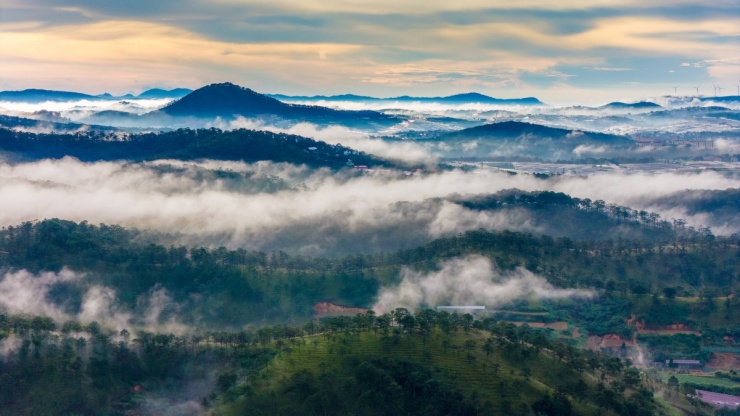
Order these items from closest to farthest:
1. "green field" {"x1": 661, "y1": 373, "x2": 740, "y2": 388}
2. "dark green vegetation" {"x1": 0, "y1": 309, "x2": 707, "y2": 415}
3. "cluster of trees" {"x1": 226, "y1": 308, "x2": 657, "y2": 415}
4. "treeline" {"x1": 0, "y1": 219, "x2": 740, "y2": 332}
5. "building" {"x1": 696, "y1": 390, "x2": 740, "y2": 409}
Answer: "cluster of trees" {"x1": 226, "y1": 308, "x2": 657, "y2": 415}
"dark green vegetation" {"x1": 0, "y1": 309, "x2": 707, "y2": 415}
"building" {"x1": 696, "y1": 390, "x2": 740, "y2": 409}
"green field" {"x1": 661, "y1": 373, "x2": 740, "y2": 388}
"treeline" {"x1": 0, "y1": 219, "x2": 740, "y2": 332}

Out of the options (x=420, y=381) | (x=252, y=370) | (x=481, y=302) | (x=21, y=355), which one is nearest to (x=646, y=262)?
(x=481, y=302)

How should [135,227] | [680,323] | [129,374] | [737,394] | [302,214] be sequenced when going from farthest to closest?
[302,214] < [135,227] < [680,323] < [737,394] < [129,374]

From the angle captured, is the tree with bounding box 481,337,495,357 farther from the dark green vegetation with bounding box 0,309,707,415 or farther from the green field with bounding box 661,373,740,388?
the green field with bounding box 661,373,740,388

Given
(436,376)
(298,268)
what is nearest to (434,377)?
(436,376)

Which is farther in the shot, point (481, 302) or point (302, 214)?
point (302, 214)

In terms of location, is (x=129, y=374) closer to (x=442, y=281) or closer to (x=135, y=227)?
(x=442, y=281)

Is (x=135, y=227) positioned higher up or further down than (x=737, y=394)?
higher up

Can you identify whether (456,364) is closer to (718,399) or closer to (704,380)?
(718,399)

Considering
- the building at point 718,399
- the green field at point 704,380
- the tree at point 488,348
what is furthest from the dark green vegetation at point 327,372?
the green field at point 704,380

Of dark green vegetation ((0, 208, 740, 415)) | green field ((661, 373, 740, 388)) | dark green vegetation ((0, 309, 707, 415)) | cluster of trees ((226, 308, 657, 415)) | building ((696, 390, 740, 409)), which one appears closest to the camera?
cluster of trees ((226, 308, 657, 415))

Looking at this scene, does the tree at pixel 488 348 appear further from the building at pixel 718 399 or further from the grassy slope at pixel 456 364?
the building at pixel 718 399

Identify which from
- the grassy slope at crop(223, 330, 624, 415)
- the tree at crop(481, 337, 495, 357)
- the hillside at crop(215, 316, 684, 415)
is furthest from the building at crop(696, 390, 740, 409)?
the tree at crop(481, 337, 495, 357)
